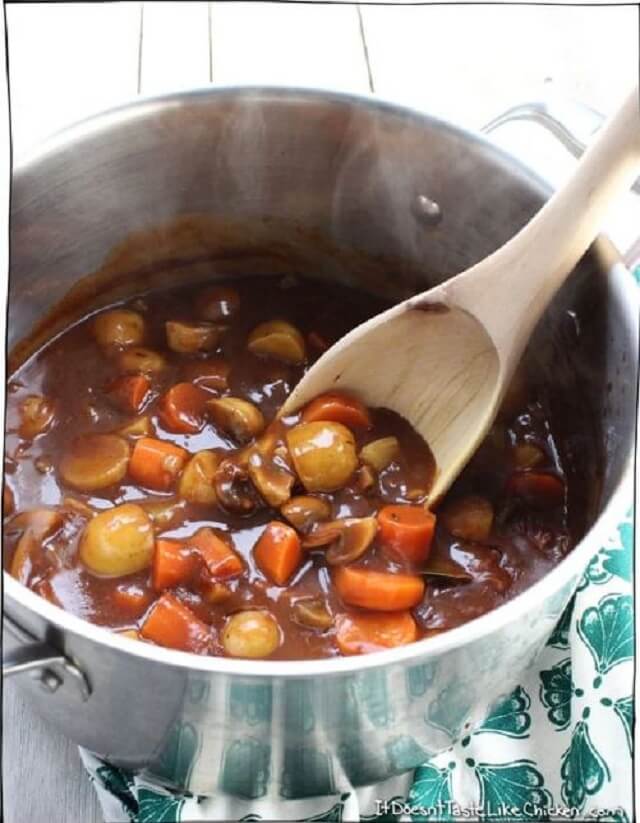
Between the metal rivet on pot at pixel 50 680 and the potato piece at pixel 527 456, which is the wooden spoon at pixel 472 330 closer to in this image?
the potato piece at pixel 527 456

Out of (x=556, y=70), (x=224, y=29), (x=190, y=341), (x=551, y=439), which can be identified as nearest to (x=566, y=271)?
(x=551, y=439)

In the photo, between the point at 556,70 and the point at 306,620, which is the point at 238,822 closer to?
the point at 306,620

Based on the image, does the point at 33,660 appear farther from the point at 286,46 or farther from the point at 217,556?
the point at 286,46

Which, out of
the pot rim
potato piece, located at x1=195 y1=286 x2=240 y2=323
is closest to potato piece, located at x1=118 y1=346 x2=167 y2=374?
potato piece, located at x1=195 y1=286 x2=240 y2=323

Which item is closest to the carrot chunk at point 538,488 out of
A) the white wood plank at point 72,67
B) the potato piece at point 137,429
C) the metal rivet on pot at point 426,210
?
the metal rivet on pot at point 426,210

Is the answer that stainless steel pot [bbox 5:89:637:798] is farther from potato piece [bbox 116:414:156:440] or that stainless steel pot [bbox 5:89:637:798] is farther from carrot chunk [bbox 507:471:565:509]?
potato piece [bbox 116:414:156:440]

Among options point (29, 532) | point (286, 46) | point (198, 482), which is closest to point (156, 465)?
point (198, 482)
